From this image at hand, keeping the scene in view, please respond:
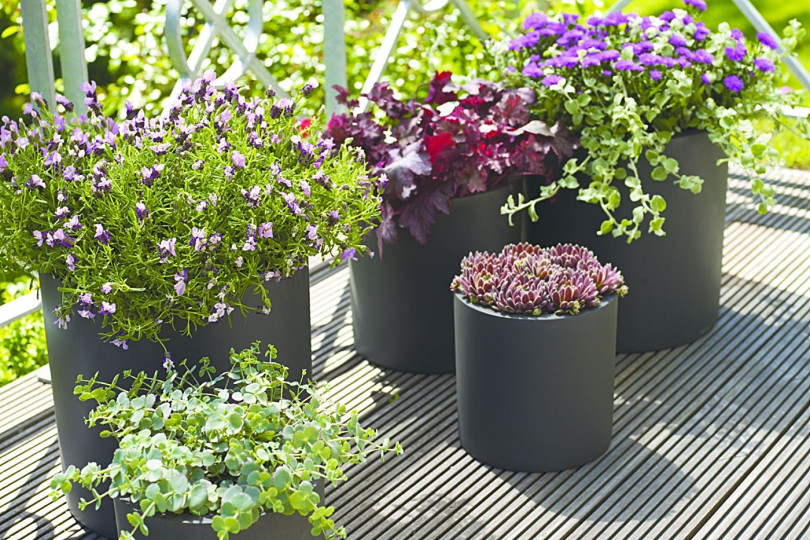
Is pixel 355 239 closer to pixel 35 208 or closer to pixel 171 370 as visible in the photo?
pixel 171 370

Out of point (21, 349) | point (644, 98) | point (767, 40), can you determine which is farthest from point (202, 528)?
point (767, 40)

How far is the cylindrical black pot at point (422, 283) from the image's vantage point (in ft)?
8.54

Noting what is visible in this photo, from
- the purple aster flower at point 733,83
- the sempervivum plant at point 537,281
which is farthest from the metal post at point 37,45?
the purple aster flower at point 733,83

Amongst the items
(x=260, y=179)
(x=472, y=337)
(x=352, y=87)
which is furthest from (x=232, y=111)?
(x=352, y=87)

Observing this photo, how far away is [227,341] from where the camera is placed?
1.99 metres

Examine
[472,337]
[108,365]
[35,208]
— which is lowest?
[472,337]

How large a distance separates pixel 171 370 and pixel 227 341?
13 cm

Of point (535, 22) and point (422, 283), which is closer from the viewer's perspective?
point (422, 283)

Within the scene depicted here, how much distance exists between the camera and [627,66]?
2539mm

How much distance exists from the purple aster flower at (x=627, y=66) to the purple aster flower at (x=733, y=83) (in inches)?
10.0

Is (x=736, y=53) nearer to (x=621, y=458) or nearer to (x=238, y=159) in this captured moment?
(x=621, y=458)

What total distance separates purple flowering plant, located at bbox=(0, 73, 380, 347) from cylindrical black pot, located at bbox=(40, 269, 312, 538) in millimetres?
32

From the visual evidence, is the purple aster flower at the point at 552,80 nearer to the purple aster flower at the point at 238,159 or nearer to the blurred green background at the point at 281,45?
the purple aster flower at the point at 238,159

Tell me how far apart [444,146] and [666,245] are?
68cm
